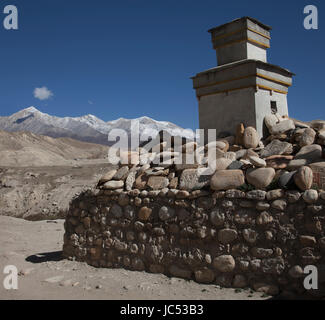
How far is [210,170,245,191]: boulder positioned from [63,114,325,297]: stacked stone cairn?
0.01 metres

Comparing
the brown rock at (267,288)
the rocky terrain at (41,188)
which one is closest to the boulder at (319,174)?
the brown rock at (267,288)

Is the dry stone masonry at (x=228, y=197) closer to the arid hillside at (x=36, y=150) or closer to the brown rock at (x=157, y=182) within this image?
the brown rock at (x=157, y=182)

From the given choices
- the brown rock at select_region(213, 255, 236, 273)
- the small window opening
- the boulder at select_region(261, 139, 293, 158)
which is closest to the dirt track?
the brown rock at select_region(213, 255, 236, 273)

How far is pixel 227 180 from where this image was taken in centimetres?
444

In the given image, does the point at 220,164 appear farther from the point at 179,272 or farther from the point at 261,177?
the point at 179,272

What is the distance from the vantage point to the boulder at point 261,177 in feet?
13.8

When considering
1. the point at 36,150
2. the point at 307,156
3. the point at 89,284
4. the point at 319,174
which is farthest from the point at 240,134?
the point at 36,150

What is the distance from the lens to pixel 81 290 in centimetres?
479

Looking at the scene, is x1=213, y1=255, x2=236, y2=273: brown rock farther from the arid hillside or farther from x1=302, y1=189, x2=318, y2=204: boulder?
the arid hillside

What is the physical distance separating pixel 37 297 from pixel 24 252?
10.5 ft

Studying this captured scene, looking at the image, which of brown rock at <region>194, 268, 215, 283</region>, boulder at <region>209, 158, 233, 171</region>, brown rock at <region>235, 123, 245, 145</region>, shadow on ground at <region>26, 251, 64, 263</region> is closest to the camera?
brown rock at <region>194, 268, 215, 283</region>

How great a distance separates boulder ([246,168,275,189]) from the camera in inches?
165

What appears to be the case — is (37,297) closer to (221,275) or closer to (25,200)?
(221,275)
